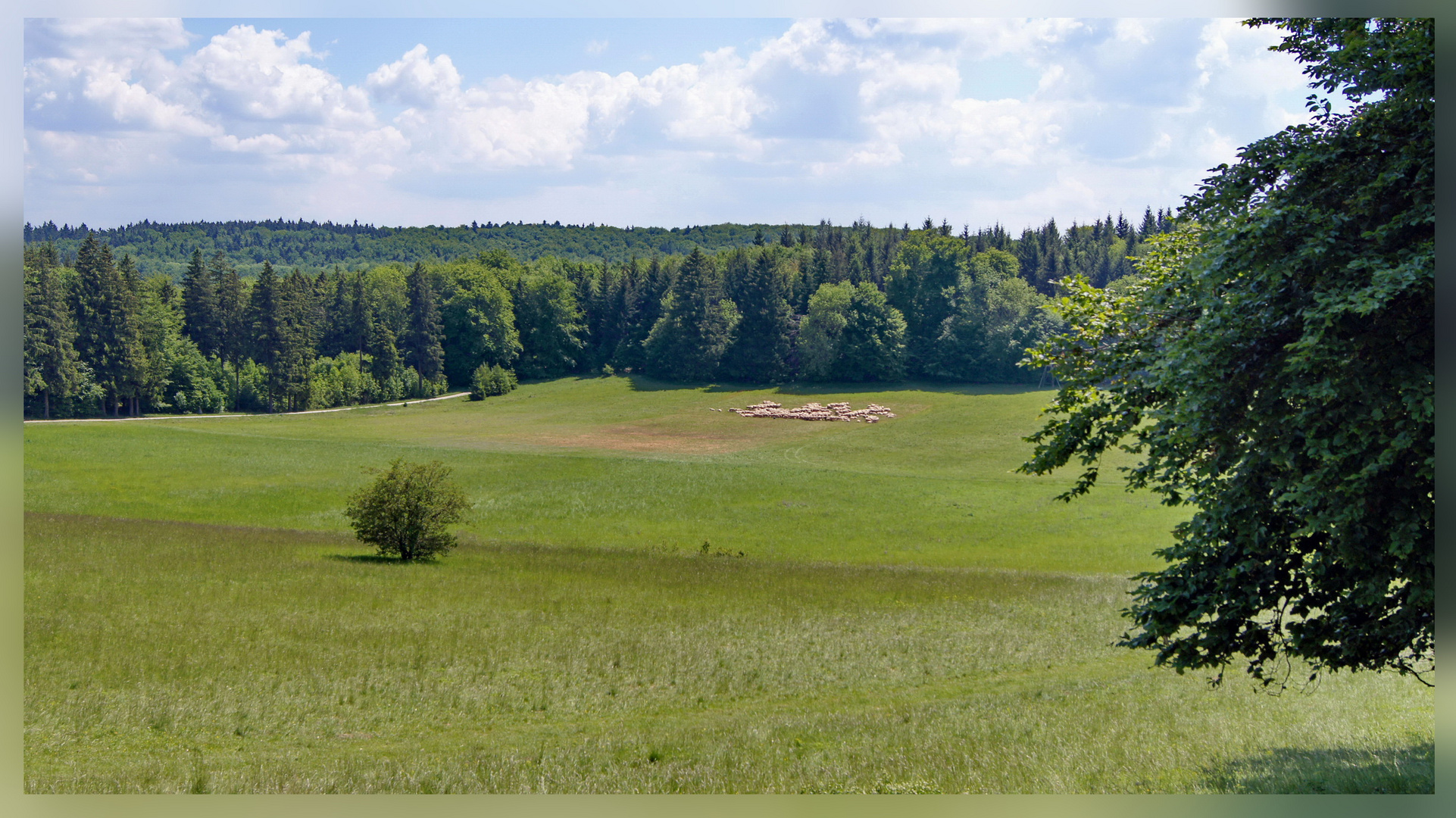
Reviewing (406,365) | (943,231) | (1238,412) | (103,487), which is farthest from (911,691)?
Answer: (943,231)

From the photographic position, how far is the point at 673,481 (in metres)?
43.3

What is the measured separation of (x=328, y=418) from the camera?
61.5 metres

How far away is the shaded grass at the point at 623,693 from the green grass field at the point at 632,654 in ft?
0.22

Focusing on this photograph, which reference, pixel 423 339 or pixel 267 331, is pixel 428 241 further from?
pixel 267 331

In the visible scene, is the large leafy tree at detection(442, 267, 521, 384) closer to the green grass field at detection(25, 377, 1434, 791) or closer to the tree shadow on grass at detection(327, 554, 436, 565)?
the green grass field at detection(25, 377, 1434, 791)

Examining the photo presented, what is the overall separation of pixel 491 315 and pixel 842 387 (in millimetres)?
34767

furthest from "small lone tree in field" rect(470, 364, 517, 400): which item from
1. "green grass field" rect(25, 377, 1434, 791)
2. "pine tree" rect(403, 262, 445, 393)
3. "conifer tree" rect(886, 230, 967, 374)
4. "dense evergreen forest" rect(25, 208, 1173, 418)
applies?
"green grass field" rect(25, 377, 1434, 791)

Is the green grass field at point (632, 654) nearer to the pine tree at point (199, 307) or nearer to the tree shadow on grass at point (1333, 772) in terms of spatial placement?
the tree shadow on grass at point (1333, 772)

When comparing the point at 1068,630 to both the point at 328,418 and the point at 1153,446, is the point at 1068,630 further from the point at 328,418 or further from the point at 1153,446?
the point at 328,418

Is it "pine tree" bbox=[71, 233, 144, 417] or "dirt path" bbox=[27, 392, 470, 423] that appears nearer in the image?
"pine tree" bbox=[71, 233, 144, 417]

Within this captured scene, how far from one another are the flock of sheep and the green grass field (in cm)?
1800

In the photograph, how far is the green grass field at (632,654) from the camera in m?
10.6

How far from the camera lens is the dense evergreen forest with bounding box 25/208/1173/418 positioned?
47.3 metres

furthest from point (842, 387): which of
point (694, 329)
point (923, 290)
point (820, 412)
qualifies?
point (694, 329)
